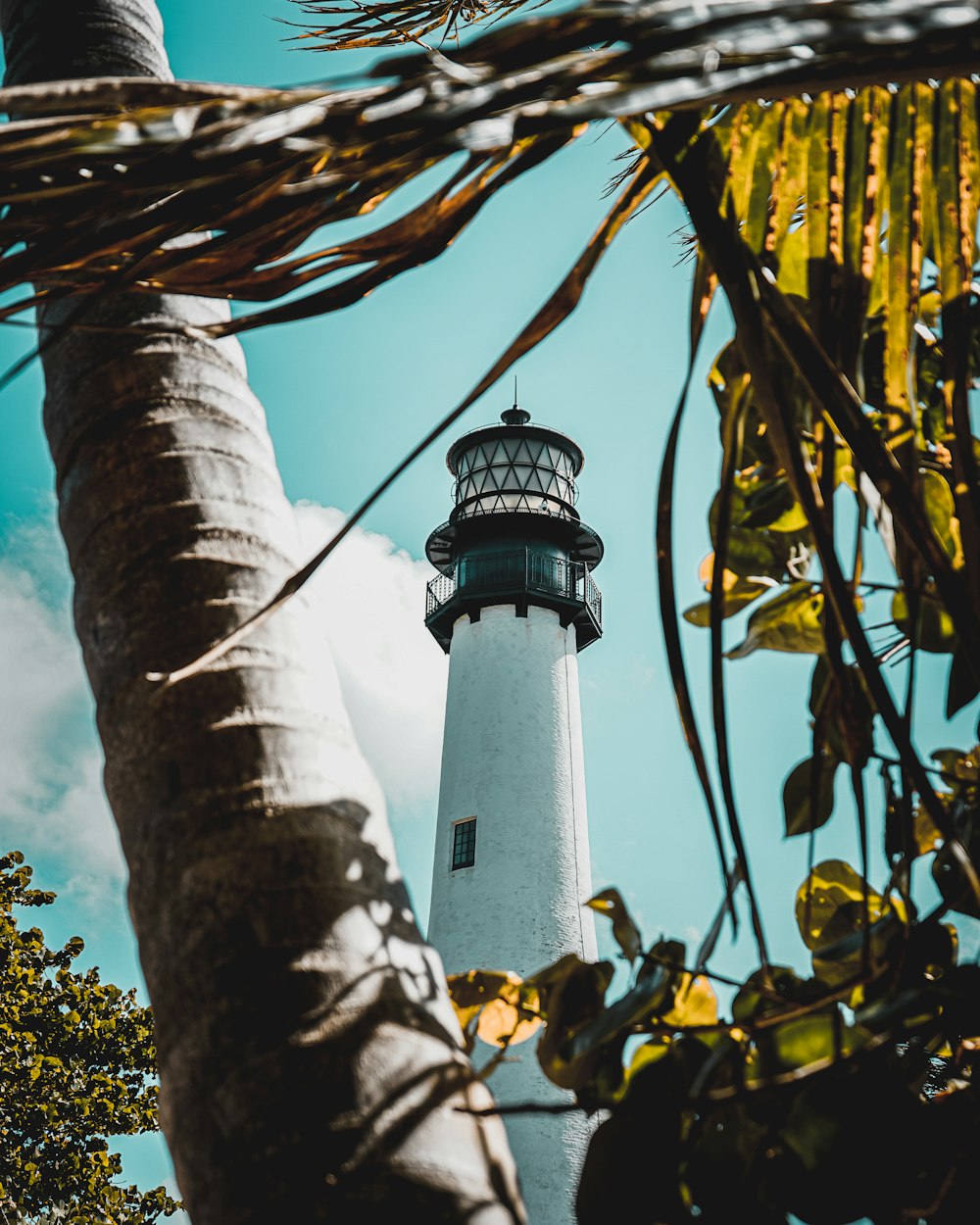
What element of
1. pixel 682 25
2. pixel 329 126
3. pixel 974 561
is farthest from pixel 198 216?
pixel 974 561

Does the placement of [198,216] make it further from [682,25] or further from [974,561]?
[974,561]

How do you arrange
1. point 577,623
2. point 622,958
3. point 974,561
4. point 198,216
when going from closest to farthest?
point 974,561 < point 198,216 < point 622,958 < point 577,623

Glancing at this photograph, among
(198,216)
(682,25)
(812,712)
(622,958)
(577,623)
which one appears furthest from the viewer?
(577,623)

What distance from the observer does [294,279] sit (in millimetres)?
878

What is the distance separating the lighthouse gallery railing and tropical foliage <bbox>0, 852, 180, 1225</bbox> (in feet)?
27.3

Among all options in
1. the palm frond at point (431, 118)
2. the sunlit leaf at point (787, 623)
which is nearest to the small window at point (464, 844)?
the sunlit leaf at point (787, 623)

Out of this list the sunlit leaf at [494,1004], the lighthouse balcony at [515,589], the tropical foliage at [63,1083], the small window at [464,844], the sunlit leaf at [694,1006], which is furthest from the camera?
the lighthouse balcony at [515,589]

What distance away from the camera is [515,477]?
18.1 metres

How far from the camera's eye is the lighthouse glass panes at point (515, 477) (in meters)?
18.0

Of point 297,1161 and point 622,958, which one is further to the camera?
point 622,958

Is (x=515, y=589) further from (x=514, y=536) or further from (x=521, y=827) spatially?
(x=521, y=827)

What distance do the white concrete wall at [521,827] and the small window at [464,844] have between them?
91 millimetres

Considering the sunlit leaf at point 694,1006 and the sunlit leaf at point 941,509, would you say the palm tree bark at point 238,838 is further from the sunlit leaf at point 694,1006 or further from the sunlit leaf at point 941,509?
the sunlit leaf at point 941,509

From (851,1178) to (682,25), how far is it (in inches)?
25.9
